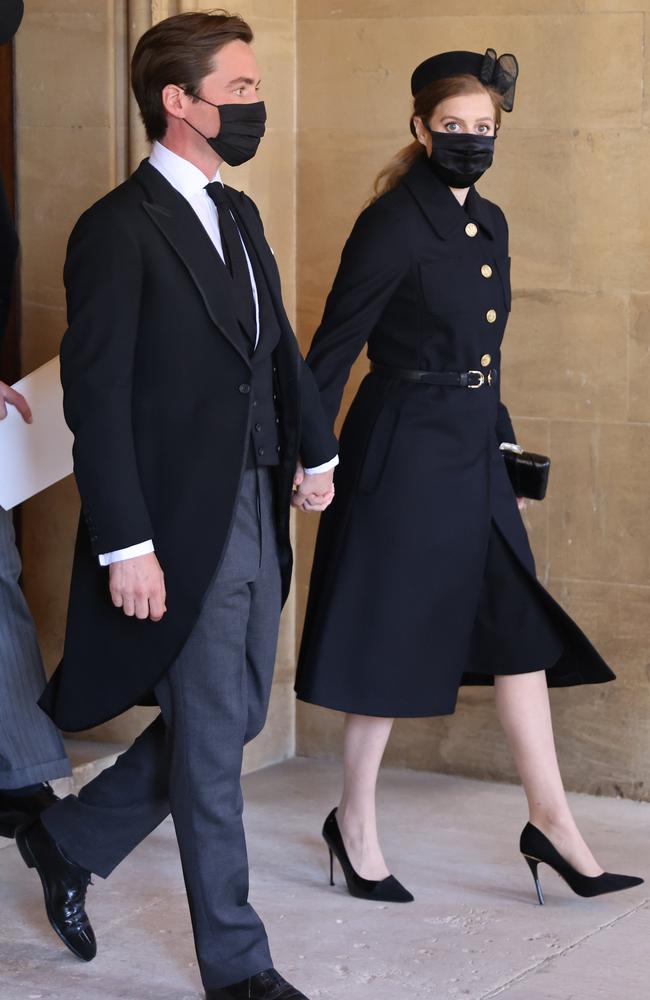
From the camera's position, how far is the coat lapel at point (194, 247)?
3.15m

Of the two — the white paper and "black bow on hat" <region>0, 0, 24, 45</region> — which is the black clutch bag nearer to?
the white paper

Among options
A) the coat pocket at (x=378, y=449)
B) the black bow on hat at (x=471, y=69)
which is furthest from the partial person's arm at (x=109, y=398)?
the black bow on hat at (x=471, y=69)

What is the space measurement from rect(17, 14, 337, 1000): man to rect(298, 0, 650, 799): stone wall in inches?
67.5

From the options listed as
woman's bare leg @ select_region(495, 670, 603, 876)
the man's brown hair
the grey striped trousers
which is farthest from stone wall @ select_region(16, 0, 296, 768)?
the man's brown hair

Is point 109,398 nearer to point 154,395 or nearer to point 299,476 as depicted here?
point 154,395

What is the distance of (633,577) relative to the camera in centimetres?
486

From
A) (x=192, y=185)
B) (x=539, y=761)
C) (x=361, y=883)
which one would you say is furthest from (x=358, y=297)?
(x=361, y=883)

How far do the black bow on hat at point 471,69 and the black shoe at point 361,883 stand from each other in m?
A: 1.75

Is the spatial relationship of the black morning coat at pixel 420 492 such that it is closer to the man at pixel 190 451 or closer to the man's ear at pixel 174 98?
the man at pixel 190 451

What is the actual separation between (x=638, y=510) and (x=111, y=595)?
2064mm

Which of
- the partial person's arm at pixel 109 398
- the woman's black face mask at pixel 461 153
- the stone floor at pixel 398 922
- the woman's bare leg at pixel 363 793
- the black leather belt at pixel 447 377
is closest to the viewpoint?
the partial person's arm at pixel 109 398

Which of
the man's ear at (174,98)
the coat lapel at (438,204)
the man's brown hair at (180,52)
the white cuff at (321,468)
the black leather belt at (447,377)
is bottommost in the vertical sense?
the white cuff at (321,468)

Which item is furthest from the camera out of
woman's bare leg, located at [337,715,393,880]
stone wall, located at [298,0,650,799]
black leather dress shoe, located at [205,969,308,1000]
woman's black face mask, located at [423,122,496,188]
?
stone wall, located at [298,0,650,799]

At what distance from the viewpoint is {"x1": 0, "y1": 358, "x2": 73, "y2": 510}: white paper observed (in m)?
3.67
